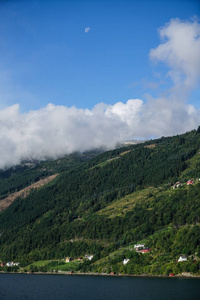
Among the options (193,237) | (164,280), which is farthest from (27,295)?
(193,237)

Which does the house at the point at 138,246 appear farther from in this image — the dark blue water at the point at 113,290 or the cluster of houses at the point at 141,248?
the dark blue water at the point at 113,290

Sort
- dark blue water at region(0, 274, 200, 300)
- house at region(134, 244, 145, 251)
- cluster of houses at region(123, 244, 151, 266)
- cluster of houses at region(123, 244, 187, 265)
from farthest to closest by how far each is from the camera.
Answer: house at region(134, 244, 145, 251) → cluster of houses at region(123, 244, 151, 266) → cluster of houses at region(123, 244, 187, 265) → dark blue water at region(0, 274, 200, 300)

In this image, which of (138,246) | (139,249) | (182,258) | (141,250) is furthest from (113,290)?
(138,246)

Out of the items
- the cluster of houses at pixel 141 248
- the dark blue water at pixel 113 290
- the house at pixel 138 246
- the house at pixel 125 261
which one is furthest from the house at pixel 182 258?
the house at pixel 138 246

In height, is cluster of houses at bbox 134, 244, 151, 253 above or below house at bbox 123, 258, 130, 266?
above

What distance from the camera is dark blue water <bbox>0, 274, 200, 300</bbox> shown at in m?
115

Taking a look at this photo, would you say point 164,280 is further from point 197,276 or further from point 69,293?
point 69,293

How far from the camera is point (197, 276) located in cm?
13925

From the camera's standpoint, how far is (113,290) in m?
129

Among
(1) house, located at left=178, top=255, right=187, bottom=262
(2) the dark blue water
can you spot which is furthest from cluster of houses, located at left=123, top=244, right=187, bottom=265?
(2) the dark blue water

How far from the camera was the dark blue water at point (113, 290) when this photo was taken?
115 meters

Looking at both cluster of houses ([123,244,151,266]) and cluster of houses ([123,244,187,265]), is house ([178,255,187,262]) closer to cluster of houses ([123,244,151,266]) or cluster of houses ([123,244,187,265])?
cluster of houses ([123,244,187,265])

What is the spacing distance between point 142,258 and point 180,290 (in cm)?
5731

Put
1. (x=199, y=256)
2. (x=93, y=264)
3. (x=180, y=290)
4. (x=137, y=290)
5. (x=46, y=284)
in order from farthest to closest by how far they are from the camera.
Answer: (x=93, y=264) → (x=46, y=284) → (x=199, y=256) → (x=137, y=290) → (x=180, y=290)
